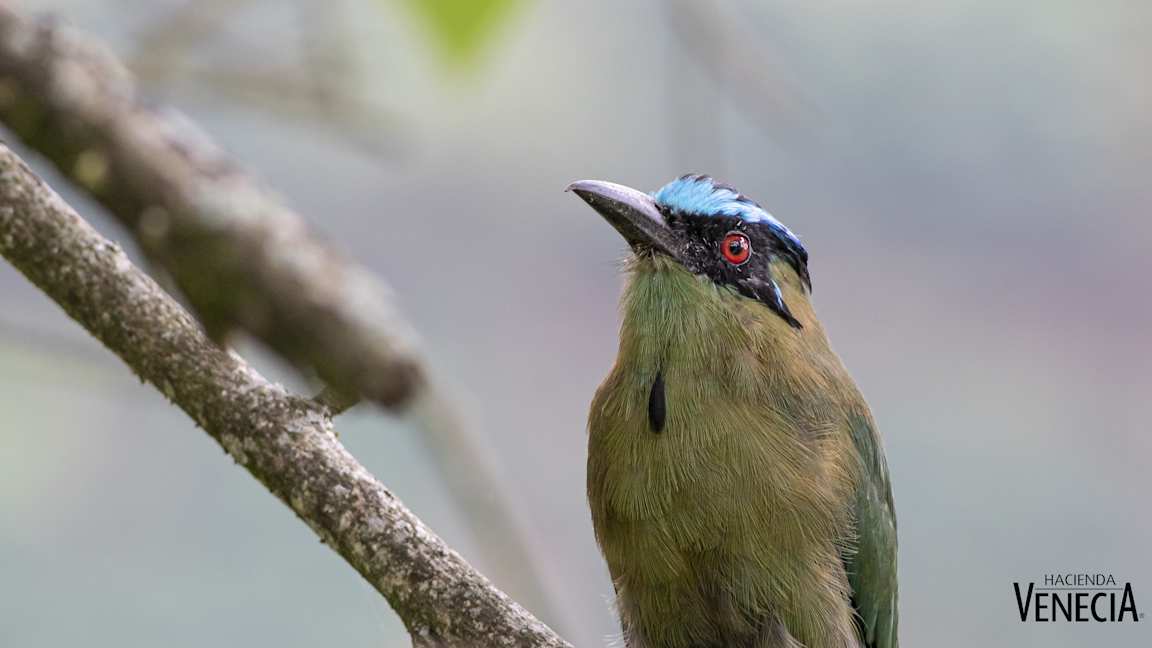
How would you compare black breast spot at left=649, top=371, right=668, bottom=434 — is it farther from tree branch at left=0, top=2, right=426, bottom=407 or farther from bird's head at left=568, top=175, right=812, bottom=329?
tree branch at left=0, top=2, right=426, bottom=407

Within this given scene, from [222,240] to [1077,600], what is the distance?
274 centimetres

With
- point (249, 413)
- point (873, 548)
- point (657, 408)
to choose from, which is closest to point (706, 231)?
point (657, 408)

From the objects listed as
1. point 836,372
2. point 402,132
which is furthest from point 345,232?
point 836,372

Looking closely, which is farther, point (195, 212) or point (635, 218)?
point (635, 218)

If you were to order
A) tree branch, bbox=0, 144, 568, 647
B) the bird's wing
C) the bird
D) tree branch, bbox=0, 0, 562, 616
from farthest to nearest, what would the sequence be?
the bird's wing, the bird, tree branch, bbox=0, 0, 562, 616, tree branch, bbox=0, 144, 568, 647

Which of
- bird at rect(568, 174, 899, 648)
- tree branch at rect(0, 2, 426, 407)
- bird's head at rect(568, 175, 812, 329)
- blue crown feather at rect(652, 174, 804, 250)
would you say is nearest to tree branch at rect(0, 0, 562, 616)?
tree branch at rect(0, 2, 426, 407)

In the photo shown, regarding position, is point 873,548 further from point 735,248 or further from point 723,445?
point 735,248

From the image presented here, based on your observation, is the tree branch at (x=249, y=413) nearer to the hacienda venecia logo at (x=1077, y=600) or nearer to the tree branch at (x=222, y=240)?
the tree branch at (x=222, y=240)

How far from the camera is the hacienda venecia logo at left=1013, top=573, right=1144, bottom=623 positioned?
13.9ft

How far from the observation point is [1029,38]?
612 cm

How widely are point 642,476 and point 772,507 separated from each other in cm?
29

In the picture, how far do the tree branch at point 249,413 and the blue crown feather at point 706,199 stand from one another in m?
1.12

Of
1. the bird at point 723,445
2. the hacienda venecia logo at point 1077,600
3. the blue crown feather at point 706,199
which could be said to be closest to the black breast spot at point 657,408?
the bird at point 723,445

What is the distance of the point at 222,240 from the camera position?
110 inches
